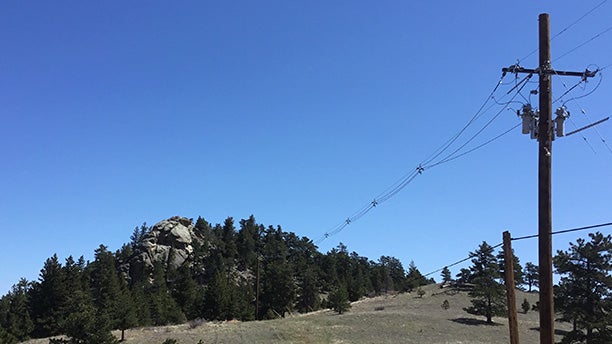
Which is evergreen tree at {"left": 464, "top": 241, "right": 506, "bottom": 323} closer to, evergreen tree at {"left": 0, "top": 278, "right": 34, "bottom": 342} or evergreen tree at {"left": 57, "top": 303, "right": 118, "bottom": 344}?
evergreen tree at {"left": 57, "top": 303, "right": 118, "bottom": 344}

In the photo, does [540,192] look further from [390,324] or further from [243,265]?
[243,265]

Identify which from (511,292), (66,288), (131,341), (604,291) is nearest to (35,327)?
(66,288)

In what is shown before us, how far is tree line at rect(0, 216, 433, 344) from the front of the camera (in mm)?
61494

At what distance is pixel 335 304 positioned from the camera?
75.8 meters

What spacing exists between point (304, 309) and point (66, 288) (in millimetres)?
43481

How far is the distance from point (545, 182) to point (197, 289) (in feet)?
360

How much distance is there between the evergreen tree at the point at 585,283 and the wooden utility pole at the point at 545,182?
95.8ft

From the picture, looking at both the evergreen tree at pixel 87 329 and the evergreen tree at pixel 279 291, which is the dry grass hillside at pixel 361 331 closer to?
the evergreen tree at pixel 87 329

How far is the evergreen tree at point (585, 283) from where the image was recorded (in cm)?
3903

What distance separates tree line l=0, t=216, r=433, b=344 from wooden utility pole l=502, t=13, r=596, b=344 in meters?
30.2

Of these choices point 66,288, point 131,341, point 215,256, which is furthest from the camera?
point 215,256

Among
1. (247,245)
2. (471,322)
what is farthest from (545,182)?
(247,245)

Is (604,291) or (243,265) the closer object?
(604,291)

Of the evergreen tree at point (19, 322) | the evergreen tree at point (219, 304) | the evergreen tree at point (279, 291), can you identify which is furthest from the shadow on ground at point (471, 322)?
the evergreen tree at point (19, 322)
